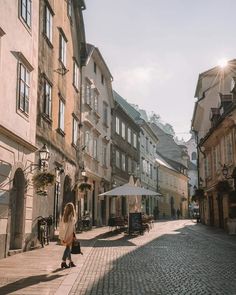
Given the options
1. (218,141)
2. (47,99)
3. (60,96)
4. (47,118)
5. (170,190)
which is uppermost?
(60,96)

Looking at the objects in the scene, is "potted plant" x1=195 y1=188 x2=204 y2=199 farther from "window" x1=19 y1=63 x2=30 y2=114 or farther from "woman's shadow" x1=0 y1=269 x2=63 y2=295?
"woman's shadow" x1=0 y1=269 x2=63 y2=295

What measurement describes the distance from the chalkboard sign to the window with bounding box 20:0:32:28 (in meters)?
11.0

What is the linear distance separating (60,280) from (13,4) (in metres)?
8.28

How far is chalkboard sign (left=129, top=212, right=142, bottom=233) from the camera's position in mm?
22345

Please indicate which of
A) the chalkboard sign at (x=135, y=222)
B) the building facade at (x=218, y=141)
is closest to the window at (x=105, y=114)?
the building facade at (x=218, y=141)

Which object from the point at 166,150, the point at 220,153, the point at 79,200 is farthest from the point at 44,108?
the point at 166,150

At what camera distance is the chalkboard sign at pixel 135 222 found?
2235 centimetres

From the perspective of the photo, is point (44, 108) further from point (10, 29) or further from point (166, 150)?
point (166, 150)

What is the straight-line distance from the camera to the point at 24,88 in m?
14.6

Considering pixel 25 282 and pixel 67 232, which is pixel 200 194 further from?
pixel 25 282

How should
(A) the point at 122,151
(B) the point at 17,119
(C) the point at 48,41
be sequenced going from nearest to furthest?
(B) the point at 17,119
(C) the point at 48,41
(A) the point at 122,151

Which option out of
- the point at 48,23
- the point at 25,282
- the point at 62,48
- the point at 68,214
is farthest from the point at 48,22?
the point at 25,282

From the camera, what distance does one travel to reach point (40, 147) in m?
16.7

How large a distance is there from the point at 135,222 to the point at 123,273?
12.6m
